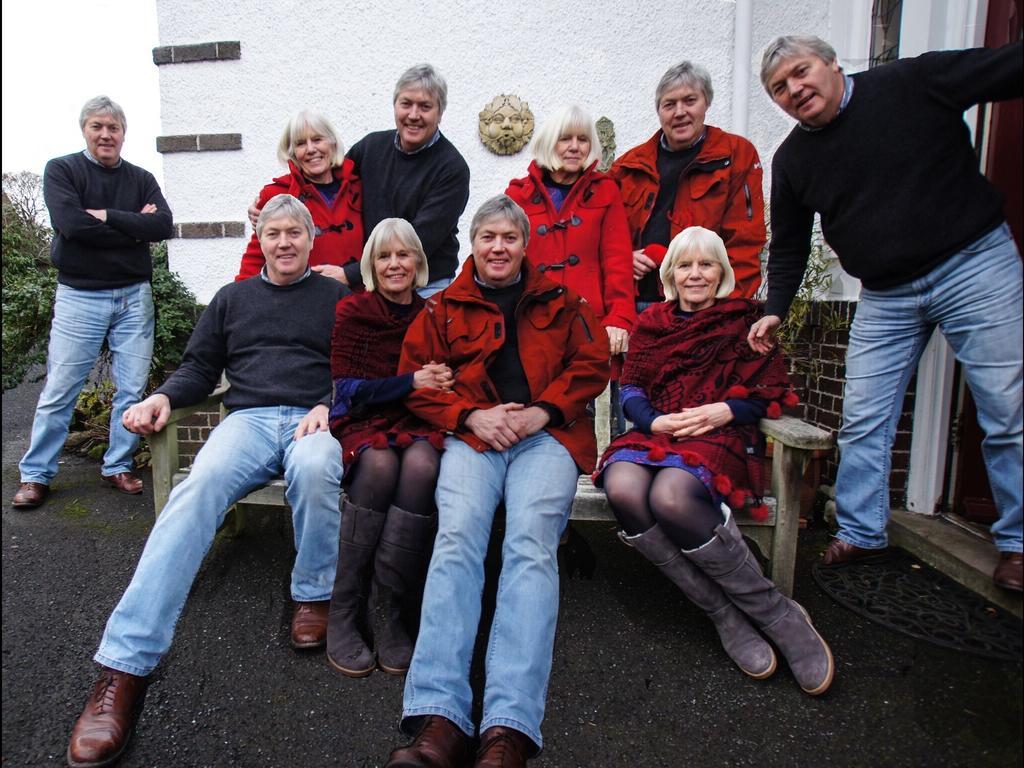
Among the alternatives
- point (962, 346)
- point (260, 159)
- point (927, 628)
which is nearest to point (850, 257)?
point (962, 346)

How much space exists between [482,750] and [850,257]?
1166mm

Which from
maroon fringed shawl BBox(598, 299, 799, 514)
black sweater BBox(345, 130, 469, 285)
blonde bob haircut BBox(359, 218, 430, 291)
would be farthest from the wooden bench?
black sweater BBox(345, 130, 469, 285)

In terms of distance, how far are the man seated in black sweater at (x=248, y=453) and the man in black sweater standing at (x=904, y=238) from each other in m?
1.41

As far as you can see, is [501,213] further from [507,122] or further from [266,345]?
[507,122]

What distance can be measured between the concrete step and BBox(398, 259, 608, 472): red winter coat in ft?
3.23

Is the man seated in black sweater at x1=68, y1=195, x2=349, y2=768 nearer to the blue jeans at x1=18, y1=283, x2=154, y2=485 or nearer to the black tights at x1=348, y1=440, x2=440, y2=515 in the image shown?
the black tights at x1=348, y1=440, x2=440, y2=515

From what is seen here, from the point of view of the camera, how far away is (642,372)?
6.79 ft

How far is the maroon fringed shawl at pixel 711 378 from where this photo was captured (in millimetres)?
1873

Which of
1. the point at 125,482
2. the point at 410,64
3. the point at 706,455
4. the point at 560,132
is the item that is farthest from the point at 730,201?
the point at 125,482

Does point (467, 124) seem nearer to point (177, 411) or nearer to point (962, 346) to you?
point (177, 411)

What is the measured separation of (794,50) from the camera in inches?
46.9

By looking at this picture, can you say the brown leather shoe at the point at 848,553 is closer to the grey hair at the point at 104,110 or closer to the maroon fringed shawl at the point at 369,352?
the maroon fringed shawl at the point at 369,352

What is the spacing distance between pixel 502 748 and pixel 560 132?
1889 mm

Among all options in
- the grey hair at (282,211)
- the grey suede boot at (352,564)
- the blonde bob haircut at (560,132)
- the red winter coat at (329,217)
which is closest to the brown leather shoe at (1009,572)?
the grey suede boot at (352,564)
